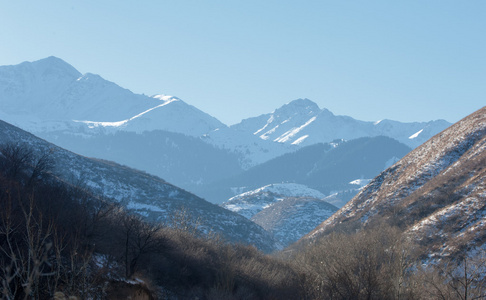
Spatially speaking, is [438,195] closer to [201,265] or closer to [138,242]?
[201,265]

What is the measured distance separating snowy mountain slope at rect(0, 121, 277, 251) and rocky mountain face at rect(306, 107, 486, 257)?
3546cm

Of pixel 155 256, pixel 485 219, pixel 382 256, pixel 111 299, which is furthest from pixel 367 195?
pixel 111 299

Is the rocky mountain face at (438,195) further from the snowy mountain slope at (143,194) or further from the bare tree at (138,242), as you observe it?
the snowy mountain slope at (143,194)

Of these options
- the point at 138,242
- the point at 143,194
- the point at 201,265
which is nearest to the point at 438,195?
the point at 201,265

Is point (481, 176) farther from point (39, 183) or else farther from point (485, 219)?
point (39, 183)

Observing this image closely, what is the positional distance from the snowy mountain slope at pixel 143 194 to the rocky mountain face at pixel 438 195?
116 feet

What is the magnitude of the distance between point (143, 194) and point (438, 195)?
260ft

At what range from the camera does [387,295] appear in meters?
37.3

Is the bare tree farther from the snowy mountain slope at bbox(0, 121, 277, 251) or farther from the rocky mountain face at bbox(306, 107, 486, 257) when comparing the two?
the snowy mountain slope at bbox(0, 121, 277, 251)

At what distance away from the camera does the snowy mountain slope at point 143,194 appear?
11644 centimetres

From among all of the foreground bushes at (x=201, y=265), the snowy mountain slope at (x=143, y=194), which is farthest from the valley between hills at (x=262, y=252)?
the snowy mountain slope at (x=143, y=194)

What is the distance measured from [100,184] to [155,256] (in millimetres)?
76364

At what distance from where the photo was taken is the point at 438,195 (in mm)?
75312

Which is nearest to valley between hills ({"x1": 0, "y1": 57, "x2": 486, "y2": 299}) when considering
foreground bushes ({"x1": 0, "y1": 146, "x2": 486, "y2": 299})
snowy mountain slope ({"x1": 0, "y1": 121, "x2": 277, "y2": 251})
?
foreground bushes ({"x1": 0, "y1": 146, "x2": 486, "y2": 299})
